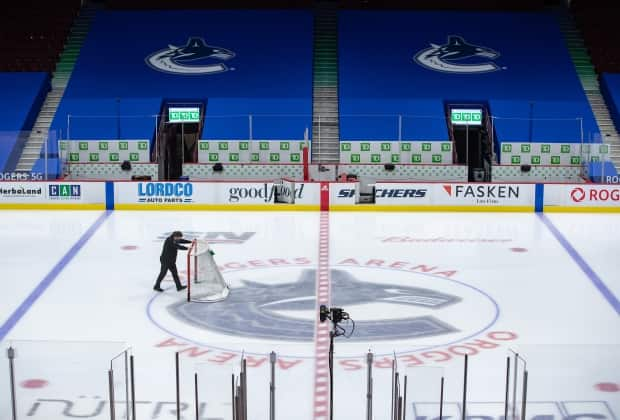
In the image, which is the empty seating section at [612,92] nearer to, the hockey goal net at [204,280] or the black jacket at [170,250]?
the hockey goal net at [204,280]

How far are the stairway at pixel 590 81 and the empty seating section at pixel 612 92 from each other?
165 millimetres

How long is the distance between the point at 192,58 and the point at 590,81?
1469cm

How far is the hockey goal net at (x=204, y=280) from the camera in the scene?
566 inches

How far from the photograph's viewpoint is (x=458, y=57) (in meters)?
32.9

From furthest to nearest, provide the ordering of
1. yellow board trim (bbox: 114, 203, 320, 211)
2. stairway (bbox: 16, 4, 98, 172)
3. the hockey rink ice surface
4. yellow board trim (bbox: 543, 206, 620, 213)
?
Answer: 1. stairway (bbox: 16, 4, 98, 172)
2. yellow board trim (bbox: 114, 203, 320, 211)
3. yellow board trim (bbox: 543, 206, 620, 213)
4. the hockey rink ice surface

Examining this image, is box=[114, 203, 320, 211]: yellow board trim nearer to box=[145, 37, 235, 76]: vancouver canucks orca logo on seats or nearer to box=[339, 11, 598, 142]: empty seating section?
box=[339, 11, 598, 142]: empty seating section

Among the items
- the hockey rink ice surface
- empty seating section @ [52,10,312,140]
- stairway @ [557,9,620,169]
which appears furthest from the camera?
empty seating section @ [52,10,312,140]

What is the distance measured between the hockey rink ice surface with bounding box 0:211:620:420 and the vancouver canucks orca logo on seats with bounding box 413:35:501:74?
1048cm

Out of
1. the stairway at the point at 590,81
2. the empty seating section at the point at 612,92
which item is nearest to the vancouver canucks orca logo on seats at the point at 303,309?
the stairway at the point at 590,81

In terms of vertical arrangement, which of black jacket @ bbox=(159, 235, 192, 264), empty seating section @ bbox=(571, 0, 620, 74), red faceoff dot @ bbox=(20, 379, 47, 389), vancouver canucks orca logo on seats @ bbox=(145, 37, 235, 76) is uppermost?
empty seating section @ bbox=(571, 0, 620, 74)

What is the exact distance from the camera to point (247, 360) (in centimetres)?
784

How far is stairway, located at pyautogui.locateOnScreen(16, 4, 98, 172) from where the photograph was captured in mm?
26062

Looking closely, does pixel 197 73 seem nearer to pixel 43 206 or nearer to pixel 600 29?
pixel 43 206

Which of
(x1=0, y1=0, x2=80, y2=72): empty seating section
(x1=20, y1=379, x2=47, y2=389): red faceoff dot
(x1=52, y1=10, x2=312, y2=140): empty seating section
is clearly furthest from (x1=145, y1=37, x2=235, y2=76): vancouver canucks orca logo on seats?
(x1=20, y1=379, x2=47, y2=389): red faceoff dot
